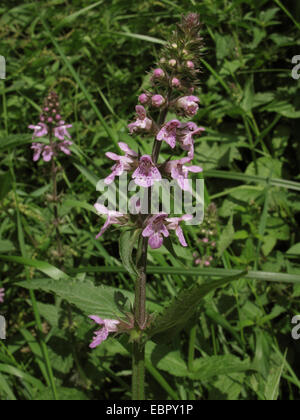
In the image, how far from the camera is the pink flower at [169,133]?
1.58 meters

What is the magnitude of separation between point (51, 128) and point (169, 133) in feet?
5.64

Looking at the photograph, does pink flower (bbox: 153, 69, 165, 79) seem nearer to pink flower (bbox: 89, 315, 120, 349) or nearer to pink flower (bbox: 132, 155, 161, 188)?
pink flower (bbox: 132, 155, 161, 188)

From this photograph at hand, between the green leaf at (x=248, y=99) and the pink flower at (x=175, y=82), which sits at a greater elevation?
the green leaf at (x=248, y=99)

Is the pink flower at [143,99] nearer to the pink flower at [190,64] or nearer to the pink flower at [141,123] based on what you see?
the pink flower at [141,123]

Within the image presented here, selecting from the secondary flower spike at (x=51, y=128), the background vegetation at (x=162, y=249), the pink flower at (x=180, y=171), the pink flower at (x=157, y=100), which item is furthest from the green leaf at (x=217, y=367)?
the secondary flower spike at (x=51, y=128)

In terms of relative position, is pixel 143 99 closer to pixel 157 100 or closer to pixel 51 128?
pixel 157 100

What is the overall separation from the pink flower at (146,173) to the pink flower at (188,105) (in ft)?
0.84

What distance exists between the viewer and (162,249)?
102 inches

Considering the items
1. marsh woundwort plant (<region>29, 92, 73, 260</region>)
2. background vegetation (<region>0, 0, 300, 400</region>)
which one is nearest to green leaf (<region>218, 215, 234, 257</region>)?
background vegetation (<region>0, 0, 300, 400</region>)

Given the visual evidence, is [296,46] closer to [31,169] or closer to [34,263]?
[31,169]

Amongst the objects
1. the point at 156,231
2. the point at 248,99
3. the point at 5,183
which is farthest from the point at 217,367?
the point at 248,99

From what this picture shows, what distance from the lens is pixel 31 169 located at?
Answer: 4.18 meters

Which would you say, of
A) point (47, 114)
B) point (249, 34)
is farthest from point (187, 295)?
point (249, 34)

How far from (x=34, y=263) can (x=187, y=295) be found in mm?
953
